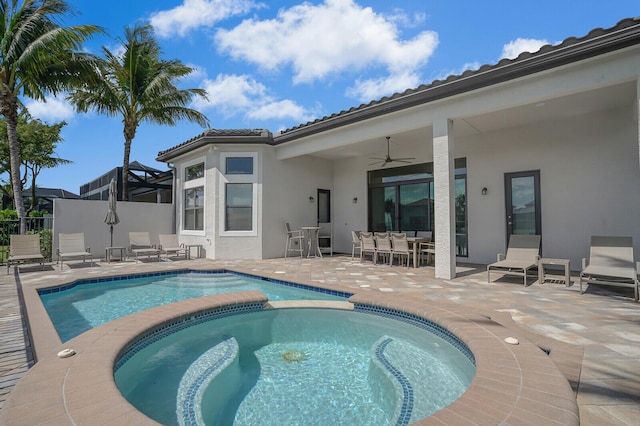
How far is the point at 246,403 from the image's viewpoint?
279 cm

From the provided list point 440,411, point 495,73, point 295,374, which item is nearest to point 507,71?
point 495,73

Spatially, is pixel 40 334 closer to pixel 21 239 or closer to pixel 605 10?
pixel 21 239

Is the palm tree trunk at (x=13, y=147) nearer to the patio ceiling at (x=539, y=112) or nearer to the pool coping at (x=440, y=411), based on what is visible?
the pool coping at (x=440, y=411)

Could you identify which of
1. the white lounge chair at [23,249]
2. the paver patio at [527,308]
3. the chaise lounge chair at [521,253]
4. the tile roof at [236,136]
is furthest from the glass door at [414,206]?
the white lounge chair at [23,249]

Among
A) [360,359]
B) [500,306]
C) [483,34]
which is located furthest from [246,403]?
[483,34]

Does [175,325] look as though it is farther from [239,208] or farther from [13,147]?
[13,147]

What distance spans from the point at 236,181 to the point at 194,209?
2.39 m

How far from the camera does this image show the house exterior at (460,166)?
575cm

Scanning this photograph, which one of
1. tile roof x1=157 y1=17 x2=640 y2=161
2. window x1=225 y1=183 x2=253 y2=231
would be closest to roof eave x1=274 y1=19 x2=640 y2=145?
tile roof x1=157 y1=17 x2=640 y2=161

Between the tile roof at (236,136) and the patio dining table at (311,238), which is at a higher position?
the tile roof at (236,136)

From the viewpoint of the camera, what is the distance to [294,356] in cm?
372

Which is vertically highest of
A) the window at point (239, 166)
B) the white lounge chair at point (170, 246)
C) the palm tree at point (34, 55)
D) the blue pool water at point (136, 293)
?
the palm tree at point (34, 55)

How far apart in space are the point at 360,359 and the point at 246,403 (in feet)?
4.57

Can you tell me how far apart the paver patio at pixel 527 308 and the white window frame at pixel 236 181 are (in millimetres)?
1951
